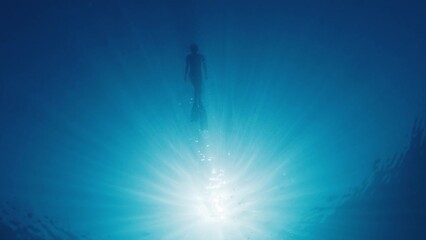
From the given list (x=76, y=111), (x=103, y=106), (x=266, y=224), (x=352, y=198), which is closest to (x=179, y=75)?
(x=103, y=106)

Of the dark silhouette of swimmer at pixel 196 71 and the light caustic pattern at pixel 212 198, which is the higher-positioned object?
the light caustic pattern at pixel 212 198

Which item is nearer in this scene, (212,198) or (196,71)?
(196,71)

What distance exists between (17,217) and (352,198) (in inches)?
820

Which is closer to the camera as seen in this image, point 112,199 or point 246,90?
point 246,90

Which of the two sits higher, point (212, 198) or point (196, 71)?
point (212, 198)

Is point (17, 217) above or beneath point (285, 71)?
beneath

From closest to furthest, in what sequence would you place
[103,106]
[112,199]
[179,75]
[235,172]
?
[179,75], [103,106], [235,172], [112,199]

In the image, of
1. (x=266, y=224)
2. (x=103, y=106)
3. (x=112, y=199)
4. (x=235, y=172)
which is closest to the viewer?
(x=103, y=106)

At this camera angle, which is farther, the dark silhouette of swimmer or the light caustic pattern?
the light caustic pattern

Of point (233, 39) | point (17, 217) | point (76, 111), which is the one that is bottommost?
point (17, 217)

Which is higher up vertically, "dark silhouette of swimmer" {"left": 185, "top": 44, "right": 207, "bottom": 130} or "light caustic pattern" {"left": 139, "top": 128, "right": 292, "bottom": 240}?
"light caustic pattern" {"left": 139, "top": 128, "right": 292, "bottom": 240}

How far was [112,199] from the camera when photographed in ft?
69.5

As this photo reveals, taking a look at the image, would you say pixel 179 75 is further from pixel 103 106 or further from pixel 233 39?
pixel 103 106

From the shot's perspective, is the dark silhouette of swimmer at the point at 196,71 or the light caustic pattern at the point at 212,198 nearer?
the dark silhouette of swimmer at the point at 196,71
